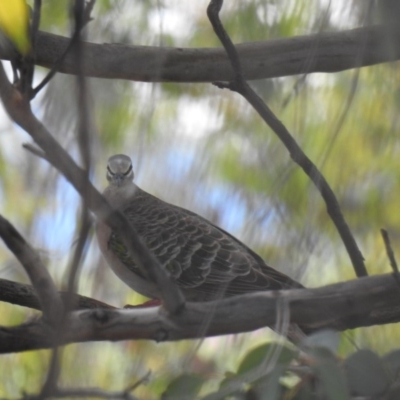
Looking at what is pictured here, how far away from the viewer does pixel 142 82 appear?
1.90 metres

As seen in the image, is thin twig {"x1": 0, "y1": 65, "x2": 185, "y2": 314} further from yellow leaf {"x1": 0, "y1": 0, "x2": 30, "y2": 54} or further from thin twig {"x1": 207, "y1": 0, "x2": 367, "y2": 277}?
thin twig {"x1": 207, "y1": 0, "x2": 367, "y2": 277}

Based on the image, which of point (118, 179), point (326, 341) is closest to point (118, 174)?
point (118, 179)

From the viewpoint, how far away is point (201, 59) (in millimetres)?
2125

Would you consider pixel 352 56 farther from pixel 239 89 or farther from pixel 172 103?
pixel 172 103

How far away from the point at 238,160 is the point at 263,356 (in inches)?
16.0

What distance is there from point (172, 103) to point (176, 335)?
0.65 meters

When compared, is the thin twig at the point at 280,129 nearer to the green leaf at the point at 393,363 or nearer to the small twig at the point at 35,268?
the green leaf at the point at 393,363

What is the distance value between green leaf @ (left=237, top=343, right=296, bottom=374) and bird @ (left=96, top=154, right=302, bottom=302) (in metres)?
1.24

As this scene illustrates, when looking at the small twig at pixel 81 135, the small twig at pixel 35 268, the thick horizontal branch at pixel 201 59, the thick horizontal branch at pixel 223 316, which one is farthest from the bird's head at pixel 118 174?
the small twig at pixel 81 135

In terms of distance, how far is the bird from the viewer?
106 inches

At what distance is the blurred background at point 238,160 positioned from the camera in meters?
1.26

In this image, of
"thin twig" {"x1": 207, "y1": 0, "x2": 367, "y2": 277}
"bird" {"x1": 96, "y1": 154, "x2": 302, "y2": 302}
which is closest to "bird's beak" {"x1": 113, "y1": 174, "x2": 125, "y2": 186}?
"bird" {"x1": 96, "y1": 154, "x2": 302, "y2": 302}

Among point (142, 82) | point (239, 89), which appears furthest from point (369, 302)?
point (142, 82)

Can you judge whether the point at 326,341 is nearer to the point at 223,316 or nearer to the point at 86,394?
the point at 223,316
